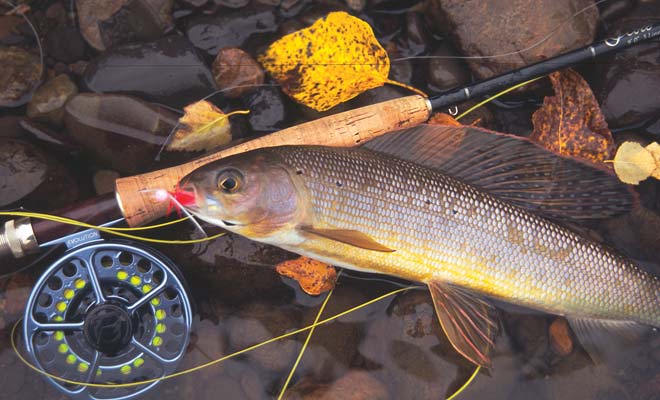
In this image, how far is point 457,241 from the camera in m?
2.22

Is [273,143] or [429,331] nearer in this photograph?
[273,143]

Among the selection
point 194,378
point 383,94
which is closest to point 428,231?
point 383,94

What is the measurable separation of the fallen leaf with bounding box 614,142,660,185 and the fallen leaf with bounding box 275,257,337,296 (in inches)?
64.6

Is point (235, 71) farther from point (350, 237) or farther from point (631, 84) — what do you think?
point (631, 84)

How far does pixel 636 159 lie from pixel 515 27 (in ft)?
3.16

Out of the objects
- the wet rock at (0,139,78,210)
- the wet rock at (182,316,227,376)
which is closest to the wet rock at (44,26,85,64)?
the wet rock at (0,139,78,210)

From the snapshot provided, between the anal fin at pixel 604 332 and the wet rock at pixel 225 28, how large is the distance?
2.29 m

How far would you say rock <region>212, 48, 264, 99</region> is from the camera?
265cm

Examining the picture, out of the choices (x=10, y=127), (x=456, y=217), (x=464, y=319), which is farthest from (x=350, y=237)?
(x=10, y=127)

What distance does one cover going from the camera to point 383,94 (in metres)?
2.75

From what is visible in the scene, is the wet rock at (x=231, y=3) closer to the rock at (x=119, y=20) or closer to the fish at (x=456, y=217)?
the rock at (x=119, y=20)

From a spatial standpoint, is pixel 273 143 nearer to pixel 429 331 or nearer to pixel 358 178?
pixel 358 178

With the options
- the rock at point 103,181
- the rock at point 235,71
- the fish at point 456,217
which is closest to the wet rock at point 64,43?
the rock at point 103,181

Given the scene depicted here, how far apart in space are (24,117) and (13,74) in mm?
232
